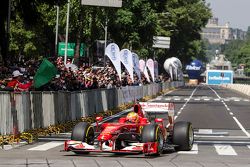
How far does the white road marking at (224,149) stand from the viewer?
18453 millimetres

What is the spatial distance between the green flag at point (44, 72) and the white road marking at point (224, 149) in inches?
238

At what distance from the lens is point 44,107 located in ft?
79.0

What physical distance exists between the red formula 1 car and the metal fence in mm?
3117

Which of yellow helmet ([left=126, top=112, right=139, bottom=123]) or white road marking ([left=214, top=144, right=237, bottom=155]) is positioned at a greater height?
yellow helmet ([left=126, top=112, right=139, bottom=123])

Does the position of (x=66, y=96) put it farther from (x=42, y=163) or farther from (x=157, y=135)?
(x=42, y=163)

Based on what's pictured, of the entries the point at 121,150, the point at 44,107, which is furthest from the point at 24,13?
the point at 121,150

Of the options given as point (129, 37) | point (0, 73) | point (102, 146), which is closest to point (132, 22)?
point (129, 37)

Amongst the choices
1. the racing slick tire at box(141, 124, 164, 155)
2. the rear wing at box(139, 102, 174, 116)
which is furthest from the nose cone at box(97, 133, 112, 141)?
the rear wing at box(139, 102, 174, 116)

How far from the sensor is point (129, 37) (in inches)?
2714

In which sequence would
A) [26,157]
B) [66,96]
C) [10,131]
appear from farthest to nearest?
1. [66,96]
2. [10,131]
3. [26,157]

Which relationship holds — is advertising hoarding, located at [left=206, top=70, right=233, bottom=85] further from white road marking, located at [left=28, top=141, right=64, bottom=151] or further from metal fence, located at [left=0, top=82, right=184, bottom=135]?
white road marking, located at [left=28, top=141, right=64, bottom=151]

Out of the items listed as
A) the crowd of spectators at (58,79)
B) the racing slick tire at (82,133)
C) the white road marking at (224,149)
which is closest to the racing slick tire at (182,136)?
the white road marking at (224,149)

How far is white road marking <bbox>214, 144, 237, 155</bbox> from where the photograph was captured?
18.5 m

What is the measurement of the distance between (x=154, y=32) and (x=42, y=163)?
57.1m
